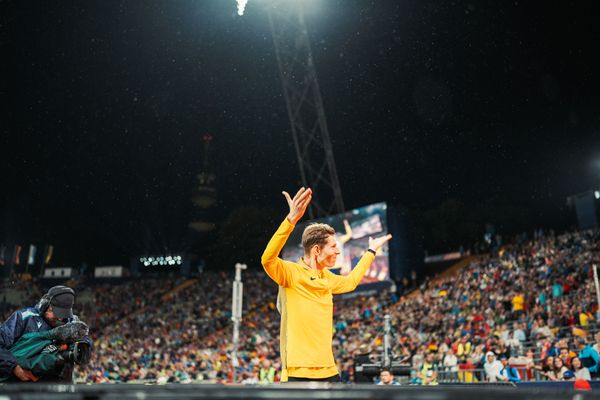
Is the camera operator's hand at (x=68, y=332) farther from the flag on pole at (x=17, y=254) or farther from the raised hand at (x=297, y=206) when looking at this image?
the flag on pole at (x=17, y=254)

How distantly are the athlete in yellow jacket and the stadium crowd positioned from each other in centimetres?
931

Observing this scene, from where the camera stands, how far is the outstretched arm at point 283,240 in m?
4.04

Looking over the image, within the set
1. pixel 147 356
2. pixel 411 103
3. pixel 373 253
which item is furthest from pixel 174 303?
pixel 373 253

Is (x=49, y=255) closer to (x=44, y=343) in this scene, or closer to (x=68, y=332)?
(x=44, y=343)

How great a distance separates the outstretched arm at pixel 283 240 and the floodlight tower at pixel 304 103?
39.9 m

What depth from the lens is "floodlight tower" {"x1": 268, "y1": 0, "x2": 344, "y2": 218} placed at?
45.7 metres

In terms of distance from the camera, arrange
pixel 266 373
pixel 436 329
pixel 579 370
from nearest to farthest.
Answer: pixel 579 370 → pixel 266 373 → pixel 436 329

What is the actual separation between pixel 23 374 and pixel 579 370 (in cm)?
1106

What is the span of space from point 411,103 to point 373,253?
40.4 meters

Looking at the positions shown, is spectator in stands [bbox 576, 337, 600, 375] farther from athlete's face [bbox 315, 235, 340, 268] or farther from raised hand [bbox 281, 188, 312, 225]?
raised hand [bbox 281, 188, 312, 225]

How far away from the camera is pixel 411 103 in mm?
43781

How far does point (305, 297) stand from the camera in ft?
14.1

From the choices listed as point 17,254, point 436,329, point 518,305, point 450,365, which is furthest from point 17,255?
point 450,365

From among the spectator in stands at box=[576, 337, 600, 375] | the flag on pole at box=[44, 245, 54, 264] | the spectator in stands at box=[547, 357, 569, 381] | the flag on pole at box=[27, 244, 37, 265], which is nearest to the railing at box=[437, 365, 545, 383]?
the spectator in stands at box=[547, 357, 569, 381]
